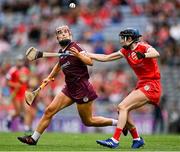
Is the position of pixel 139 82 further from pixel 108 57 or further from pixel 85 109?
pixel 85 109

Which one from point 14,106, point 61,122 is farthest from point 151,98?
point 61,122

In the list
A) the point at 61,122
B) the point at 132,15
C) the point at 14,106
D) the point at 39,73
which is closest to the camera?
the point at 14,106

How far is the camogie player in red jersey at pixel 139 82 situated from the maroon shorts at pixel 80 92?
619 millimetres

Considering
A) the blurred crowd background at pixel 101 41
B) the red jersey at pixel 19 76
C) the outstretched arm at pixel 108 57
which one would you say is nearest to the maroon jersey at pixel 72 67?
the outstretched arm at pixel 108 57

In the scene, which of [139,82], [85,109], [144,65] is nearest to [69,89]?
[85,109]

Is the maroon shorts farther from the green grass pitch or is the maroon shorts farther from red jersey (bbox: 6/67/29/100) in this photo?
red jersey (bbox: 6/67/29/100)

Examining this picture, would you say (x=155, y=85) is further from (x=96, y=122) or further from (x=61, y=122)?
(x=61, y=122)

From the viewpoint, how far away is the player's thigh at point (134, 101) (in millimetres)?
15914

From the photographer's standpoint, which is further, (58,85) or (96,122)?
(58,85)

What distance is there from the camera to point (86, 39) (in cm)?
3023

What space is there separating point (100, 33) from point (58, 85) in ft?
10.6

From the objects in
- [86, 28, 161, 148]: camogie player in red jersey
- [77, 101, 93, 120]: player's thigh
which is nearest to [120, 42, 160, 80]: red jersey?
[86, 28, 161, 148]: camogie player in red jersey

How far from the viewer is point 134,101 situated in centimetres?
1595

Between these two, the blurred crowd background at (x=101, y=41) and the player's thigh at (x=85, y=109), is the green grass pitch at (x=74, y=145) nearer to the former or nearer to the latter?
the player's thigh at (x=85, y=109)
